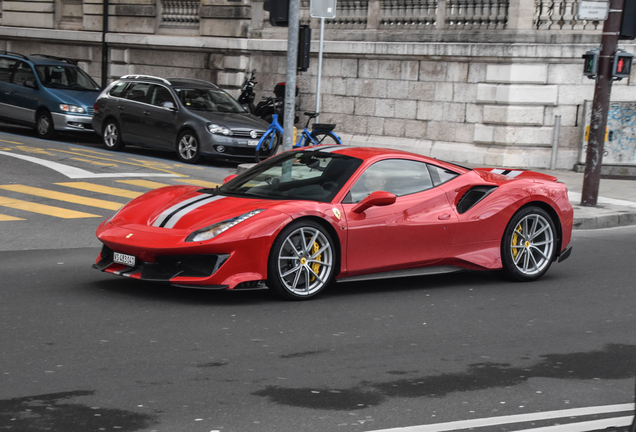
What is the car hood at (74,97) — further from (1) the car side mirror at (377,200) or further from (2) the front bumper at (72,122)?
(1) the car side mirror at (377,200)

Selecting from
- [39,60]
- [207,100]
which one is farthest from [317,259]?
[39,60]

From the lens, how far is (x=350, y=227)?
731cm

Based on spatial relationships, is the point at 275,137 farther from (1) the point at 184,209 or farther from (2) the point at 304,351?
(2) the point at 304,351

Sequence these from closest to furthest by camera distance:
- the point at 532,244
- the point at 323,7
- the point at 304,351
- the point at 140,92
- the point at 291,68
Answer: the point at 304,351 → the point at 532,244 → the point at 291,68 → the point at 323,7 → the point at 140,92

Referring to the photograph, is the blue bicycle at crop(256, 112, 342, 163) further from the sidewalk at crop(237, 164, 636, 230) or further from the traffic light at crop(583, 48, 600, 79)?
the traffic light at crop(583, 48, 600, 79)

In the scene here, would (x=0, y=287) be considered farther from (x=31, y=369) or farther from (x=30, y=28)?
(x=30, y=28)

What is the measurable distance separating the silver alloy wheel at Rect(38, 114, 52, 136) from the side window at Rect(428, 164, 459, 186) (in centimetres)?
1499

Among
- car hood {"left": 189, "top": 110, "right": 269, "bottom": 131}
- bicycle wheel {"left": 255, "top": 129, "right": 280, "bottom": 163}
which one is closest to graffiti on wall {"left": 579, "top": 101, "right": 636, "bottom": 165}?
Result: bicycle wheel {"left": 255, "top": 129, "right": 280, "bottom": 163}

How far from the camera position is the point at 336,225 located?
7242mm

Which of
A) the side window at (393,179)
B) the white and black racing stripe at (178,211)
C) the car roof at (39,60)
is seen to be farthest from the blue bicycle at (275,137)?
the white and black racing stripe at (178,211)

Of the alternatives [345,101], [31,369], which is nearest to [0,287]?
[31,369]

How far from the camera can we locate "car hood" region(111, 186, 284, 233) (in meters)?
7.00

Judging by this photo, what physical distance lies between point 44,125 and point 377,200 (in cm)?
1576

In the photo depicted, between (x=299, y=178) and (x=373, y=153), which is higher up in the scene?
(x=373, y=153)
